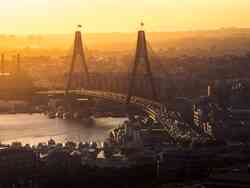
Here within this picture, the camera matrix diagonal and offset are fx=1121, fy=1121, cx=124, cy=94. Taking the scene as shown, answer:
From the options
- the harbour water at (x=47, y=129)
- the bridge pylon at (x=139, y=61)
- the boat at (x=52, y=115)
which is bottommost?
the harbour water at (x=47, y=129)

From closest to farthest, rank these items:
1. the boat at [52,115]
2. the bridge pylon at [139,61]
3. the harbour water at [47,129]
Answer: the harbour water at [47,129] < the boat at [52,115] < the bridge pylon at [139,61]

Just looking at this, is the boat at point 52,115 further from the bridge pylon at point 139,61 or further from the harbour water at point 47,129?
the bridge pylon at point 139,61

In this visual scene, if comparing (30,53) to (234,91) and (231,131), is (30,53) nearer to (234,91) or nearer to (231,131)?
(234,91)

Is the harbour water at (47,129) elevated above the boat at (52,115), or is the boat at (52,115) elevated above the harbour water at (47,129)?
the boat at (52,115)

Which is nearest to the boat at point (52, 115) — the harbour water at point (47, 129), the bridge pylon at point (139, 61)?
the harbour water at point (47, 129)

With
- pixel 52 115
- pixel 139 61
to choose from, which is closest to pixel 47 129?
pixel 52 115

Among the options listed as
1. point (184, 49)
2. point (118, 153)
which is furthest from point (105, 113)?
point (184, 49)

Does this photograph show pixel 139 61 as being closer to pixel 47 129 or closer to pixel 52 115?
pixel 52 115

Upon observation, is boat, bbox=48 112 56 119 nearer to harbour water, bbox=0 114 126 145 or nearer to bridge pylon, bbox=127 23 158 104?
harbour water, bbox=0 114 126 145

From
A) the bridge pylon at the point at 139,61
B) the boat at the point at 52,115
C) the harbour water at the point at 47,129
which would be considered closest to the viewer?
the harbour water at the point at 47,129

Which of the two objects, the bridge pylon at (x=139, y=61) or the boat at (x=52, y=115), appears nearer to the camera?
the boat at (x=52, y=115)
